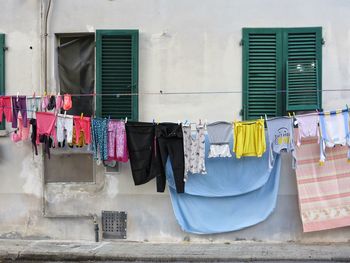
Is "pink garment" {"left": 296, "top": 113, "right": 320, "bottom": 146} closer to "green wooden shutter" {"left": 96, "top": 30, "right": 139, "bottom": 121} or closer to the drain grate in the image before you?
"green wooden shutter" {"left": 96, "top": 30, "right": 139, "bottom": 121}

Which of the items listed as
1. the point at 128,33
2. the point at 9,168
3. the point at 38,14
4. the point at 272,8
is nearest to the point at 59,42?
the point at 38,14

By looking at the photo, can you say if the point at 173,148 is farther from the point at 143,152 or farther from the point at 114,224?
the point at 114,224

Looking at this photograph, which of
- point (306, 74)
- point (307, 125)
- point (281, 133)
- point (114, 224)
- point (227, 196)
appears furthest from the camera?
point (114, 224)

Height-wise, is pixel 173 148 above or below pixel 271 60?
below

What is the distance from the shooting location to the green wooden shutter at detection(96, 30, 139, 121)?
8961mm

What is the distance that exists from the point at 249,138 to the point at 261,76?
111 centimetres

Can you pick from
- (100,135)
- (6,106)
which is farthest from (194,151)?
(6,106)

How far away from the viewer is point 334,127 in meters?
8.32

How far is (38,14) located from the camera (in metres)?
9.20

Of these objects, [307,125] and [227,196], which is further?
[227,196]

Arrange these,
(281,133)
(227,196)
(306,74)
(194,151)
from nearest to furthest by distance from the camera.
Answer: (281,133) → (194,151) → (306,74) → (227,196)

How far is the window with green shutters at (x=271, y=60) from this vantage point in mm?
8820

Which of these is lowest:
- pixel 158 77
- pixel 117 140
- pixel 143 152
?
pixel 143 152

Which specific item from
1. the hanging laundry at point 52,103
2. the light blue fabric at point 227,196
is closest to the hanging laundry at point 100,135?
the hanging laundry at point 52,103
